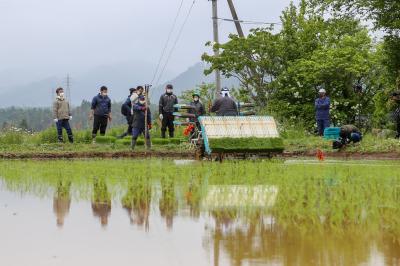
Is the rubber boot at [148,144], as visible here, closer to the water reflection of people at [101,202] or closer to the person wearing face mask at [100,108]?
the person wearing face mask at [100,108]

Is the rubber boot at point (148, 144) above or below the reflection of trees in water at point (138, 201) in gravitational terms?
above

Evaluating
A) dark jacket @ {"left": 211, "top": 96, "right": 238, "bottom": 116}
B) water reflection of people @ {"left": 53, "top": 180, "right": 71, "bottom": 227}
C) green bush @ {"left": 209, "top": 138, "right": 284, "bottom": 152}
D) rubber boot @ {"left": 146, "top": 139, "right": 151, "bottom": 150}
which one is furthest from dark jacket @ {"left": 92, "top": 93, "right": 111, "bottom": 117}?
water reflection of people @ {"left": 53, "top": 180, "right": 71, "bottom": 227}

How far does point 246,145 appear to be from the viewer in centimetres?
2133

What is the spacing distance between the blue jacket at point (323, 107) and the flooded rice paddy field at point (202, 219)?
13995 mm

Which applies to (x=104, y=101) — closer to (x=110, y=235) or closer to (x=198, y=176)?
(x=198, y=176)

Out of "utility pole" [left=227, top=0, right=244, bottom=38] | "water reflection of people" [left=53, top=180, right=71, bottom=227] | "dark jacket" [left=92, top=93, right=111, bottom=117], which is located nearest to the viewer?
"water reflection of people" [left=53, top=180, right=71, bottom=227]

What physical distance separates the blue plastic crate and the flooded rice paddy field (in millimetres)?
9155

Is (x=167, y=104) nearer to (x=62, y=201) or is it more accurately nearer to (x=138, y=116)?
(x=138, y=116)

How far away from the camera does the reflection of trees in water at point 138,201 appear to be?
9.15m

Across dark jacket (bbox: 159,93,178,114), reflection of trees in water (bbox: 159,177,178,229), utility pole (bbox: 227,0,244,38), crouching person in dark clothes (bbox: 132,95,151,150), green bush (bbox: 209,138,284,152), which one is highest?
utility pole (bbox: 227,0,244,38)

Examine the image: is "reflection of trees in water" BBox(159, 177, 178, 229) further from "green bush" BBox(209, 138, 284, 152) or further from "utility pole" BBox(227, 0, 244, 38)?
"utility pole" BBox(227, 0, 244, 38)

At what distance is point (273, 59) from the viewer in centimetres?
4150

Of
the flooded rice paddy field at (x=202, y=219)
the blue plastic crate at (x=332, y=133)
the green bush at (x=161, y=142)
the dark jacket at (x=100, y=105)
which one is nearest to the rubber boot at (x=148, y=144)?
the green bush at (x=161, y=142)

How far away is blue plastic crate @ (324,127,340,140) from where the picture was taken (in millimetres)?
24609
